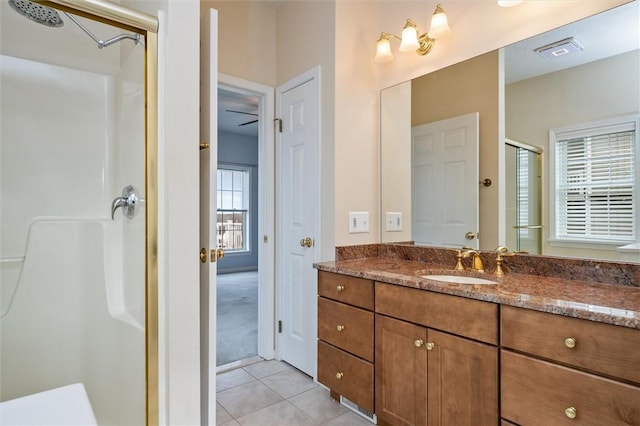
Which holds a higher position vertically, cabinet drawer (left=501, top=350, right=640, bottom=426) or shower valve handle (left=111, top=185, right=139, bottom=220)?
shower valve handle (left=111, top=185, right=139, bottom=220)

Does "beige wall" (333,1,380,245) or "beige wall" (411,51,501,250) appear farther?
"beige wall" (333,1,380,245)

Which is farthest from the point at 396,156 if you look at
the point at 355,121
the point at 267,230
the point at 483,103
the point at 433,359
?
the point at 433,359

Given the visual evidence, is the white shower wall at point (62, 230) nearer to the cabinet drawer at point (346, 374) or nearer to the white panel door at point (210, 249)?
the white panel door at point (210, 249)

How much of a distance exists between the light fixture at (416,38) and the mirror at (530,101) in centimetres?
18

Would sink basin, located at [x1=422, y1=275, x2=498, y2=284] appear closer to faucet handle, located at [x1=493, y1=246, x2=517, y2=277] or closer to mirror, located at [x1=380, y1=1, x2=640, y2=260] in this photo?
faucet handle, located at [x1=493, y1=246, x2=517, y2=277]

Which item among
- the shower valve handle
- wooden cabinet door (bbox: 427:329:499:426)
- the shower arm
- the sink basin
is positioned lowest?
wooden cabinet door (bbox: 427:329:499:426)

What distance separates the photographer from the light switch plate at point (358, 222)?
230 cm

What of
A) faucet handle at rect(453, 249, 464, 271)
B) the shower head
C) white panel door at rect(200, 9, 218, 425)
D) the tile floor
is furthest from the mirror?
the shower head

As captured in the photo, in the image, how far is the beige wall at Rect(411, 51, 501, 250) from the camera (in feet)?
6.16

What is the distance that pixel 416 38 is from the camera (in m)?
2.08

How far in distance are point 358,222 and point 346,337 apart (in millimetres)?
767

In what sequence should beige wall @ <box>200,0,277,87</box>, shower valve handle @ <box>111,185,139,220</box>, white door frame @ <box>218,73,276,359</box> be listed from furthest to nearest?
white door frame @ <box>218,73,276,359</box> < beige wall @ <box>200,0,277,87</box> < shower valve handle @ <box>111,185,139,220</box>

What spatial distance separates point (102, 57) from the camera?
1983 millimetres

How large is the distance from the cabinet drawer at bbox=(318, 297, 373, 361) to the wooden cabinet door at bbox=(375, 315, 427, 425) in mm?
69
